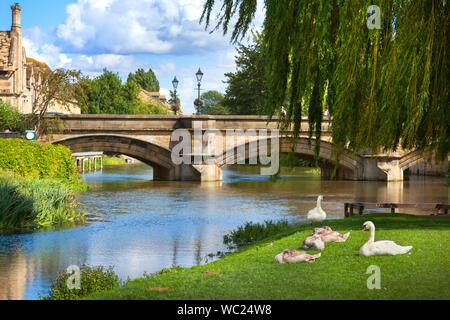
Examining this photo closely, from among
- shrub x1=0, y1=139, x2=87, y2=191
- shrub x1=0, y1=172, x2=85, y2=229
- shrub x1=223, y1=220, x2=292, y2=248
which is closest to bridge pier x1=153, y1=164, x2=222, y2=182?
shrub x1=0, y1=139, x2=87, y2=191

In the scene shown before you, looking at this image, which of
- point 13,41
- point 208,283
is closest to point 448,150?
point 208,283

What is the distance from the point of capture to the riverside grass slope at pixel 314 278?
7011 mm

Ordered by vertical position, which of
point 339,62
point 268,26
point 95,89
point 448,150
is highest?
point 95,89

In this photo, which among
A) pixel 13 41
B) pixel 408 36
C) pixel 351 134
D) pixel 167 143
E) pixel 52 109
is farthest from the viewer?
pixel 52 109

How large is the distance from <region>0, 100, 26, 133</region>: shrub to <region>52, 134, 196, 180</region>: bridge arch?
2.63 m

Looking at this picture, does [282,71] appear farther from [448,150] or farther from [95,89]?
[95,89]

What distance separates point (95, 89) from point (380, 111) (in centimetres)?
6449

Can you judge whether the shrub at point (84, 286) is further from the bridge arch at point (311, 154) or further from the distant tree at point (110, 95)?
the distant tree at point (110, 95)

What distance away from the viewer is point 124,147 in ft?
113

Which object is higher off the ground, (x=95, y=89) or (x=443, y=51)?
(x=95, y=89)

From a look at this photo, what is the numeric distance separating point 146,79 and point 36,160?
103 meters

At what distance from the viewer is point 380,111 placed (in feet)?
25.7

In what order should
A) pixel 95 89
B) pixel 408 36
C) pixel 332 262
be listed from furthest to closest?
pixel 95 89, pixel 332 262, pixel 408 36

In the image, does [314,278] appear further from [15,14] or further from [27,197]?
[15,14]
